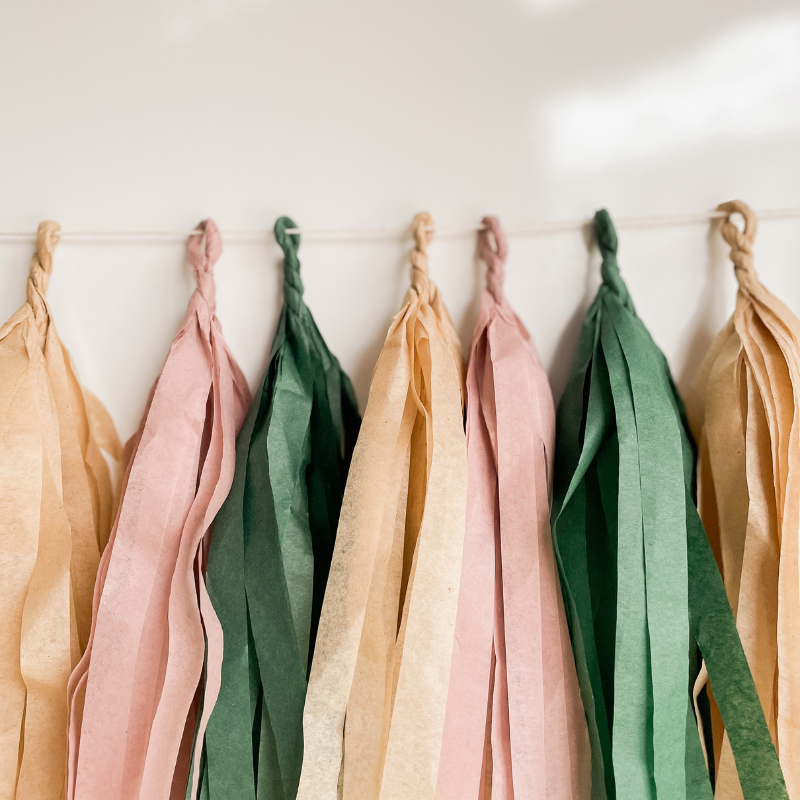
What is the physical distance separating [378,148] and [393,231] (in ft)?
0.35

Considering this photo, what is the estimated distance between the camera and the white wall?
761 mm

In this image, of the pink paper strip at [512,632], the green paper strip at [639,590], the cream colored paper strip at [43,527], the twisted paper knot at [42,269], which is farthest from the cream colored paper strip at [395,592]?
the twisted paper knot at [42,269]

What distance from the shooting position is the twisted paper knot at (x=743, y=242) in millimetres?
717

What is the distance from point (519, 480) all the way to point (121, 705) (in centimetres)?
45

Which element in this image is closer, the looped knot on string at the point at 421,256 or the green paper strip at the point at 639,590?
the green paper strip at the point at 639,590

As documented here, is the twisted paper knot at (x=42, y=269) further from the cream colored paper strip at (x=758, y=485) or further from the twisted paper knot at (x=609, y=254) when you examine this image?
the cream colored paper strip at (x=758, y=485)

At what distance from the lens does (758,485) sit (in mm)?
642

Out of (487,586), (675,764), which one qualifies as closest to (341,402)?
(487,586)

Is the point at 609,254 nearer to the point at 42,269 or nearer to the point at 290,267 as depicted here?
the point at 290,267

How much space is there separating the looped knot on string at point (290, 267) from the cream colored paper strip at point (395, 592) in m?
0.13

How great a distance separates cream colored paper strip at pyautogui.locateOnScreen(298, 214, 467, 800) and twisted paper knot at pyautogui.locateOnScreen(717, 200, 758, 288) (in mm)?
353

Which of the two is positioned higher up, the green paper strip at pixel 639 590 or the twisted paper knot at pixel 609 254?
the twisted paper knot at pixel 609 254

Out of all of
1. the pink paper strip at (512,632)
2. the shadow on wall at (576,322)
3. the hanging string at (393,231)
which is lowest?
the pink paper strip at (512,632)

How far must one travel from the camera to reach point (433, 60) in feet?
2.51
